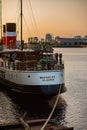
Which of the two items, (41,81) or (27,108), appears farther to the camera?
(41,81)

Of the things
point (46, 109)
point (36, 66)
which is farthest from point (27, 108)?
point (36, 66)

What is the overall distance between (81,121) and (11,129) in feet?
50.2

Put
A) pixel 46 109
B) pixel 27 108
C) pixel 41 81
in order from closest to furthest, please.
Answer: pixel 46 109 < pixel 27 108 < pixel 41 81

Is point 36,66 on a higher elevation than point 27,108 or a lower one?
higher

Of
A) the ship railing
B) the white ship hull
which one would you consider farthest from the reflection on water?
the ship railing

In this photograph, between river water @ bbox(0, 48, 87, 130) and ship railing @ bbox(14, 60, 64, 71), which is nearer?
river water @ bbox(0, 48, 87, 130)

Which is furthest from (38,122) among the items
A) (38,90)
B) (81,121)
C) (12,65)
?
(12,65)

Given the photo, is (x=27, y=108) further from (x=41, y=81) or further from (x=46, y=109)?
(x=41, y=81)

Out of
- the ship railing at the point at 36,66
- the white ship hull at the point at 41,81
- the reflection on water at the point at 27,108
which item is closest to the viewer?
the reflection on water at the point at 27,108

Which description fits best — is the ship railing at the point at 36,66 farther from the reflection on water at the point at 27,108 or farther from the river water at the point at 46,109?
the river water at the point at 46,109

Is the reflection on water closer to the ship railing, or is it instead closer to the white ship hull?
the white ship hull

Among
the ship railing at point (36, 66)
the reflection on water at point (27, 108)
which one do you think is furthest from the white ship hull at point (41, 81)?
the reflection on water at point (27, 108)

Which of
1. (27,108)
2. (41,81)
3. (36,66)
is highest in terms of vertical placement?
(36,66)

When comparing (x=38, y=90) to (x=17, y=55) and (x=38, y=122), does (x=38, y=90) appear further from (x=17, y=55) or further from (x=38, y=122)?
(x=38, y=122)
